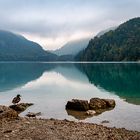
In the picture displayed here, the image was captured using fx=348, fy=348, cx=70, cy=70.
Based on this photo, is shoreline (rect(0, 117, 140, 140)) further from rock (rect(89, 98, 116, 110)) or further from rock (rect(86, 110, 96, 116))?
rock (rect(89, 98, 116, 110))

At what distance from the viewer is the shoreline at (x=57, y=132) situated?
27.8 m

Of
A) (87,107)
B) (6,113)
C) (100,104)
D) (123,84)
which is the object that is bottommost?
(123,84)

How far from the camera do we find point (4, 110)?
127 ft

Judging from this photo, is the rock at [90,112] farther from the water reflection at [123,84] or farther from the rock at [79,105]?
the water reflection at [123,84]

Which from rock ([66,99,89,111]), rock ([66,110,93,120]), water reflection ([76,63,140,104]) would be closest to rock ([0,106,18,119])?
rock ([66,110,93,120])

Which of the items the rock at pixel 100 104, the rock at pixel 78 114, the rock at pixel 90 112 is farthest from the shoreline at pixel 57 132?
A: the rock at pixel 100 104

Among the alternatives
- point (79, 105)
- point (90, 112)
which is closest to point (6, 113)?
point (90, 112)

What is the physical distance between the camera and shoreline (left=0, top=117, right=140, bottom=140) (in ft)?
91.0

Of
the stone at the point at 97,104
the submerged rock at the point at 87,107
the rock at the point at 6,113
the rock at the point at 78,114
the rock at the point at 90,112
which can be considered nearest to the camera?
the rock at the point at 6,113

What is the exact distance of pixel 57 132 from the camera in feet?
97.5

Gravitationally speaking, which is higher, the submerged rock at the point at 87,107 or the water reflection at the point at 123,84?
the submerged rock at the point at 87,107

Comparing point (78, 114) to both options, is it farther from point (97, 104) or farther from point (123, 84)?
point (123, 84)

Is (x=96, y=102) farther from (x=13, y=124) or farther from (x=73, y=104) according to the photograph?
(x=13, y=124)

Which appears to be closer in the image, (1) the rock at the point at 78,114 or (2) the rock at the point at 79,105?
(1) the rock at the point at 78,114
